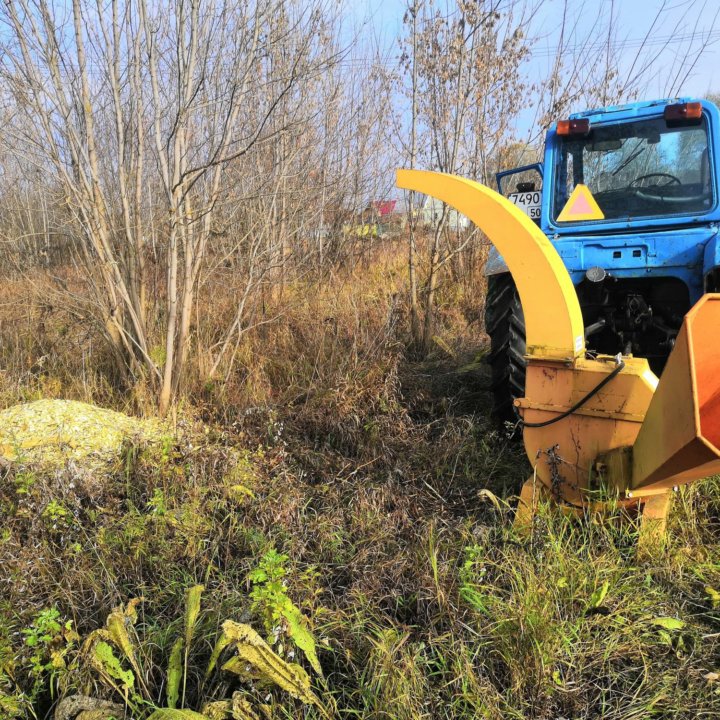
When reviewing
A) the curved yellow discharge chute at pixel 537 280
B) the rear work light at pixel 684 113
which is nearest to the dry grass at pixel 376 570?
the curved yellow discharge chute at pixel 537 280

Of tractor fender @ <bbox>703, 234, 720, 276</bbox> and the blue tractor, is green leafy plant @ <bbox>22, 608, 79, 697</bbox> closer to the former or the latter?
the blue tractor

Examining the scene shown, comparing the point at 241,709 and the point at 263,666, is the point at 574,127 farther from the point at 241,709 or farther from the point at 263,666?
the point at 241,709

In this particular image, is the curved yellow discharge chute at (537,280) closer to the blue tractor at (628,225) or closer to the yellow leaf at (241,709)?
the blue tractor at (628,225)

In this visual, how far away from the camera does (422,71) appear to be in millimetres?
5043

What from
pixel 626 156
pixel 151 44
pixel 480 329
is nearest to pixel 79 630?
pixel 151 44

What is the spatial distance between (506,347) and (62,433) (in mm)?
2617

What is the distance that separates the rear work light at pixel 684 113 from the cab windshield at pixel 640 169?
0.07 m

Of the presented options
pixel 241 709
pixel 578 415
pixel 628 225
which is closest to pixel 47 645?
pixel 241 709

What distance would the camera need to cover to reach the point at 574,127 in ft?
11.0

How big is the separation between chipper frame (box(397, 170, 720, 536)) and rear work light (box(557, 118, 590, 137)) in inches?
58.1

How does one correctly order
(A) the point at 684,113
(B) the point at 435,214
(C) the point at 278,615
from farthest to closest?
(B) the point at 435,214 < (A) the point at 684,113 < (C) the point at 278,615

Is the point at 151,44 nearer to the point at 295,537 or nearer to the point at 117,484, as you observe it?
the point at 117,484

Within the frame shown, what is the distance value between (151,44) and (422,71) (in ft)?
8.59

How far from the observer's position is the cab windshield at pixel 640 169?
3168 millimetres
